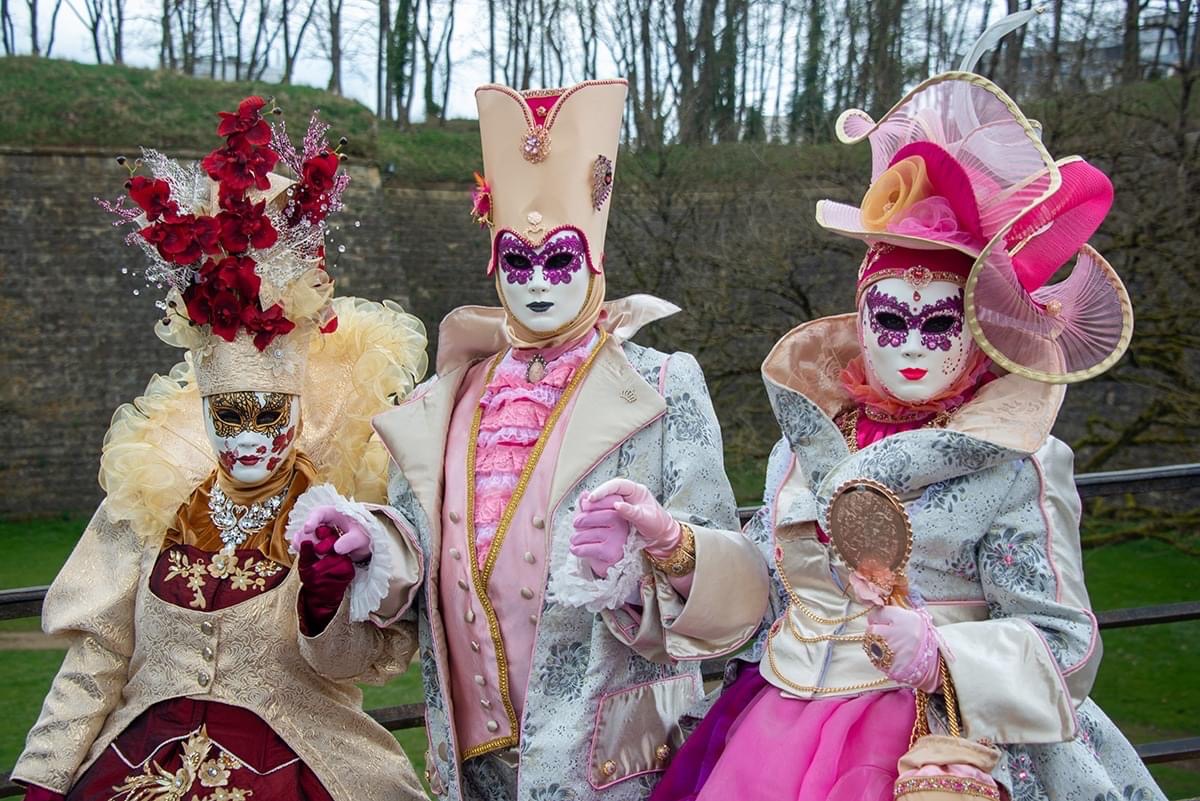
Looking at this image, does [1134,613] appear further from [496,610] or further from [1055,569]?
[496,610]

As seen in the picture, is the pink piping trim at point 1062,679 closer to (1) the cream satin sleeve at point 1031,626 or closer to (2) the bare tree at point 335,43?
(1) the cream satin sleeve at point 1031,626

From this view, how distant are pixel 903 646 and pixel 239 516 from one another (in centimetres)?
163

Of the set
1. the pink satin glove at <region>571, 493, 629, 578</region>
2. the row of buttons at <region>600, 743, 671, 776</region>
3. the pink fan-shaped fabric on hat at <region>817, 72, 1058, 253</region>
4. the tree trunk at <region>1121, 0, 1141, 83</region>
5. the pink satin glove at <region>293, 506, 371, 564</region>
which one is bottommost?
the row of buttons at <region>600, 743, 671, 776</region>

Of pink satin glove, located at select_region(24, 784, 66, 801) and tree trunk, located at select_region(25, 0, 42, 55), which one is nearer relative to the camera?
pink satin glove, located at select_region(24, 784, 66, 801)

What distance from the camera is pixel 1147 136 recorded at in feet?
28.7

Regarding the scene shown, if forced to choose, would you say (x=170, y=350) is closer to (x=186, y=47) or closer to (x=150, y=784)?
(x=186, y=47)

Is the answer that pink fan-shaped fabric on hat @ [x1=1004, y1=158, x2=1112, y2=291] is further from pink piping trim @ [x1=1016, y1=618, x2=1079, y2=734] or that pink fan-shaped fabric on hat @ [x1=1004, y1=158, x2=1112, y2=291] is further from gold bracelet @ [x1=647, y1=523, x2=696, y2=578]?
gold bracelet @ [x1=647, y1=523, x2=696, y2=578]

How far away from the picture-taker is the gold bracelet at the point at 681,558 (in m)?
2.41

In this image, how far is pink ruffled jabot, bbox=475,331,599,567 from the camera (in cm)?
273

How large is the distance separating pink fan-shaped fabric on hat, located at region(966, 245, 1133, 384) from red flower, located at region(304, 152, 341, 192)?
57.8 inches

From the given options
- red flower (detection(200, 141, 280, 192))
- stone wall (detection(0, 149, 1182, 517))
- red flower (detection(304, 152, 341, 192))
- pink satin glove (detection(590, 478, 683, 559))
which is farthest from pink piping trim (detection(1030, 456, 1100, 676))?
stone wall (detection(0, 149, 1182, 517))

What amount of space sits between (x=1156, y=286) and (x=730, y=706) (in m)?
6.32

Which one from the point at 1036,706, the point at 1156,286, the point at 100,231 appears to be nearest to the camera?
the point at 1036,706

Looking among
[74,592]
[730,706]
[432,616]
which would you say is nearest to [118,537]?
[74,592]
